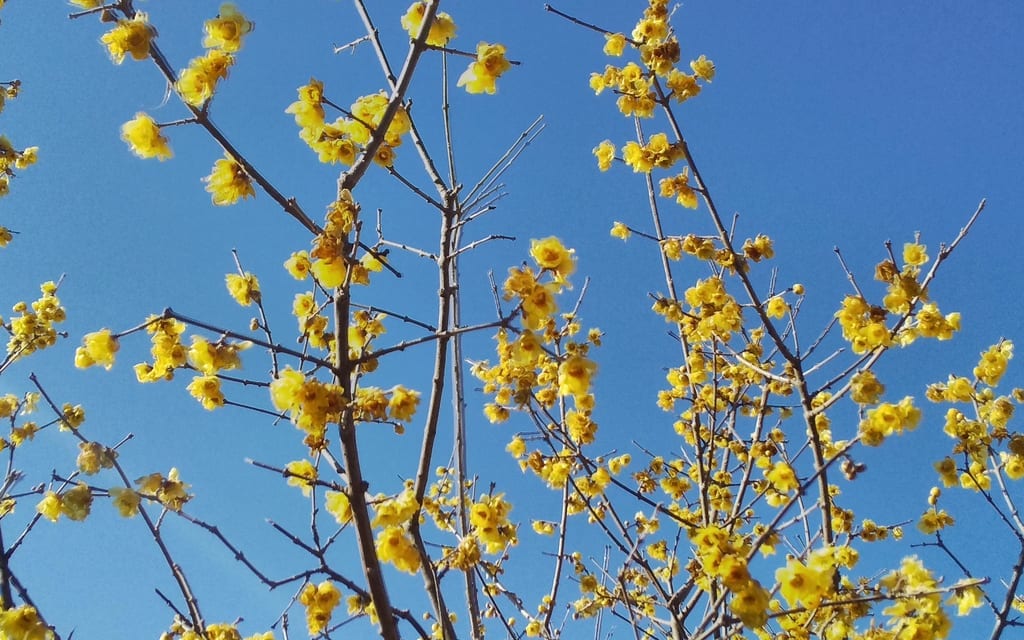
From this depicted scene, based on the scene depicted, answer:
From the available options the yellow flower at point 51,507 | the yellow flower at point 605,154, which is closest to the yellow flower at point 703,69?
the yellow flower at point 605,154

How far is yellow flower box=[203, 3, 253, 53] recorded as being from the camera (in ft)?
9.32

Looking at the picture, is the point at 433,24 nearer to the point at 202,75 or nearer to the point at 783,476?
the point at 202,75

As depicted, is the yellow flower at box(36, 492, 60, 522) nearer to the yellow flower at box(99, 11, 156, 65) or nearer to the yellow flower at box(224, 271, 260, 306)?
the yellow flower at box(224, 271, 260, 306)

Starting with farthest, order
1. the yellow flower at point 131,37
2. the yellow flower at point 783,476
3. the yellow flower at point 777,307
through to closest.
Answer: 1. the yellow flower at point 777,307
2. the yellow flower at point 783,476
3. the yellow flower at point 131,37

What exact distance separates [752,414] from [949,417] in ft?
4.87

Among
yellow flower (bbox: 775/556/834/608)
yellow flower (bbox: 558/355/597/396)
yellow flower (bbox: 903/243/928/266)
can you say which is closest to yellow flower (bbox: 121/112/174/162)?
yellow flower (bbox: 558/355/597/396)

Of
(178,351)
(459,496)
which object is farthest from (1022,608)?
(178,351)

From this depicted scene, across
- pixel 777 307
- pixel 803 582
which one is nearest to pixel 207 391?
pixel 803 582

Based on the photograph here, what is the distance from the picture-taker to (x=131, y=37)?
8.79 feet

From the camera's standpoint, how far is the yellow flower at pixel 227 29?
2840 millimetres

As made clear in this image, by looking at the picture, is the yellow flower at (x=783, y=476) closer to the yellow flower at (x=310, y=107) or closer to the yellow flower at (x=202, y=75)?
the yellow flower at (x=310, y=107)

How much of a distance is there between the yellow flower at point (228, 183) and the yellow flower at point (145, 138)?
0.27 meters

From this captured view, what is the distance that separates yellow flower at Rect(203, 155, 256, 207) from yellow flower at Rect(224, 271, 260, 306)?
716mm

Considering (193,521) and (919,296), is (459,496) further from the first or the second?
(919,296)
